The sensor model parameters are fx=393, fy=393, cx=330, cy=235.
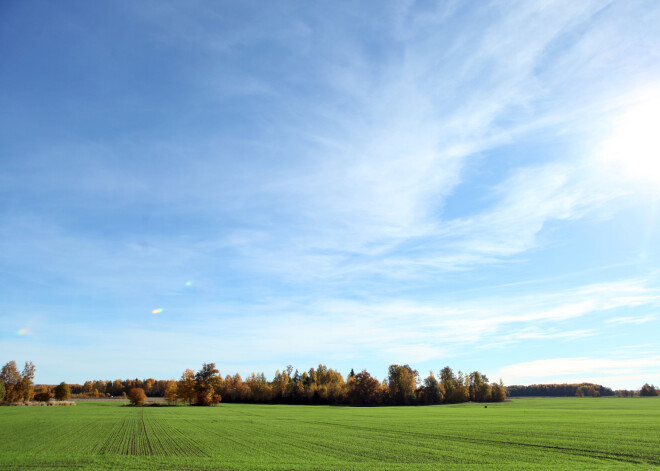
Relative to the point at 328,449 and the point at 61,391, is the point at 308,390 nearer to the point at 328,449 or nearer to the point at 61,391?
the point at 61,391

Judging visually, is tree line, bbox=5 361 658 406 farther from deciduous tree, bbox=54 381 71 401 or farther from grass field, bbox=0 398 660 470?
grass field, bbox=0 398 660 470

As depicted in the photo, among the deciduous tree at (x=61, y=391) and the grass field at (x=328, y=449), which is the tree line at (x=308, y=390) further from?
the grass field at (x=328, y=449)

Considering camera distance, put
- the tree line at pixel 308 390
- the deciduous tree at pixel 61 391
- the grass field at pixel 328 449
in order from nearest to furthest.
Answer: the grass field at pixel 328 449 → the tree line at pixel 308 390 → the deciduous tree at pixel 61 391

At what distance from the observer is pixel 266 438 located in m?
36.8

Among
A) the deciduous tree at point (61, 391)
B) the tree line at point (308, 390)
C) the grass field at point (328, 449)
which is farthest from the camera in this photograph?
the deciduous tree at point (61, 391)

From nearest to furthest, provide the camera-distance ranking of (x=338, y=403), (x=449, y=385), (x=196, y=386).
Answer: (x=196, y=386) < (x=338, y=403) < (x=449, y=385)

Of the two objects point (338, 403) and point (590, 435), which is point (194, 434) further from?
point (338, 403)

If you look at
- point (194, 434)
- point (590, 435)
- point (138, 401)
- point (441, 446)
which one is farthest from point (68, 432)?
point (138, 401)

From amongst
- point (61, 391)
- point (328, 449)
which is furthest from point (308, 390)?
point (328, 449)

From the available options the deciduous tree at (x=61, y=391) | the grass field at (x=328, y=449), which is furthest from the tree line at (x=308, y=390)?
the grass field at (x=328, y=449)

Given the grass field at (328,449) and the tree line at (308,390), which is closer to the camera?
the grass field at (328,449)

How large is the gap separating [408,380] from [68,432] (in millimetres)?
115908

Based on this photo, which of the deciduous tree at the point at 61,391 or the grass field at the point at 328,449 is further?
the deciduous tree at the point at 61,391

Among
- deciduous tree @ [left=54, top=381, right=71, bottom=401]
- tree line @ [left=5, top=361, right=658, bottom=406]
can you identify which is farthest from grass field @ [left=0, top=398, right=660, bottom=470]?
deciduous tree @ [left=54, top=381, right=71, bottom=401]
